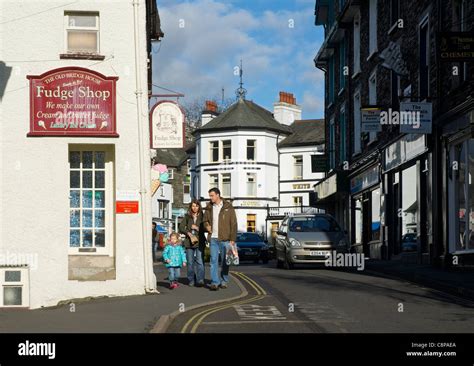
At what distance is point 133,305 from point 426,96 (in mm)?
14084

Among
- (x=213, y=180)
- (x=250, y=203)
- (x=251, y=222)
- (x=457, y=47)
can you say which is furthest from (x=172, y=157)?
(x=457, y=47)

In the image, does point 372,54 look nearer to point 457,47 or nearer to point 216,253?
point 457,47

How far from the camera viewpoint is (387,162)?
100ft

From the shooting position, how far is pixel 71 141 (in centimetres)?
1545

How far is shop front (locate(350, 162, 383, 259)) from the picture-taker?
109 feet

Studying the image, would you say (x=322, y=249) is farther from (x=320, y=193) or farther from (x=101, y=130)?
(x=320, y=193)

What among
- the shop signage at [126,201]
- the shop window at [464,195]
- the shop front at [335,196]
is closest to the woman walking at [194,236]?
the shop signage at [126,201]

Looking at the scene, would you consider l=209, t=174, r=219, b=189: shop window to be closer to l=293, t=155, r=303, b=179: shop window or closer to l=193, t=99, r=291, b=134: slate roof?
l=193, t=99, r=291, b=134: slate roof

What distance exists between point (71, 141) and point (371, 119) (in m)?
15.5

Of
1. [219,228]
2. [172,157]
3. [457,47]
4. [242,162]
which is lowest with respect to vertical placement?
[219,228]

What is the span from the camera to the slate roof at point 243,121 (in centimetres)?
7119

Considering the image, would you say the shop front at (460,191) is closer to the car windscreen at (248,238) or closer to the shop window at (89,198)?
Result: the shop window at (89,198)

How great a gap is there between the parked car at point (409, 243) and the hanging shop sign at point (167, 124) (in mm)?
8869
